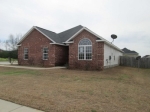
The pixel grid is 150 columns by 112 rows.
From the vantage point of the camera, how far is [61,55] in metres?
20.0

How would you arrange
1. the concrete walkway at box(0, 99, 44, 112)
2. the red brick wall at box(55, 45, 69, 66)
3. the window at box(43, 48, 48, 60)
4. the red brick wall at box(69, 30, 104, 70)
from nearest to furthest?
the concrete walkway at box(0, 99, 44, 112) < the red brick wall at box(69, 30, 104, 70) < the red brick wall at box(55, 45, 69, 66) < the window at box(43, 48, 48, 60)

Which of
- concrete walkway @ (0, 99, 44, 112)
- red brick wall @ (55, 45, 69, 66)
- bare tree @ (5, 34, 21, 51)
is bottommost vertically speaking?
concrete walkway @ (0, 99, 44, 112)

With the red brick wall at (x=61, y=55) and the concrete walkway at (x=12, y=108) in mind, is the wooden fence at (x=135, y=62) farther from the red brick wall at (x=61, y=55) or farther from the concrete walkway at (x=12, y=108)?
the concrete walkway at (x=12, y=108)

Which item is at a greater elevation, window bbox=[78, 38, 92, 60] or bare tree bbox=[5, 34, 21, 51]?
bare tree bbox=[5, 34, 21, 51]

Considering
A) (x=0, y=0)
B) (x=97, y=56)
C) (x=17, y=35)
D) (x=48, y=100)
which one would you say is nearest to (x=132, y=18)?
(x=97, y=56)

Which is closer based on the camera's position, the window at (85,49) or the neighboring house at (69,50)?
the neighboring house at (69,50)

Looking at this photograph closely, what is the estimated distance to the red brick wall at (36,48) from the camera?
18.9m

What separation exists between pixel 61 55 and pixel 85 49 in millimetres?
4907

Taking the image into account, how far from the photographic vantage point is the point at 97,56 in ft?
51.3

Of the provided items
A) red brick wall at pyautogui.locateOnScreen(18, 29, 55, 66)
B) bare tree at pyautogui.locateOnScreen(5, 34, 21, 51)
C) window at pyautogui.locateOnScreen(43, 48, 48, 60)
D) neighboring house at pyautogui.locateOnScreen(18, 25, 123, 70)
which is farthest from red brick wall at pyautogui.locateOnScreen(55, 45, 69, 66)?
bare tree at pyautogui.locateOnScreen(5, 34, 21, 51)

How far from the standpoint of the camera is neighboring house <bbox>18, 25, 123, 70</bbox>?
15705mm

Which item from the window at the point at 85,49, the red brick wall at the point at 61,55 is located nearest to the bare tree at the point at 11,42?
the red brick wall at the point at 61,55

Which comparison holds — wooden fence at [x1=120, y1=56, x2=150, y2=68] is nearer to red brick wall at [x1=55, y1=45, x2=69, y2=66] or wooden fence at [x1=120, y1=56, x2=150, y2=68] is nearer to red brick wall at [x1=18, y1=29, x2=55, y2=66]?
red brick wall at [x1=55, y1=45, x2=69, y2=66]

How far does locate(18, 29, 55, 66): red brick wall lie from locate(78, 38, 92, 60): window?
13.3 feet
